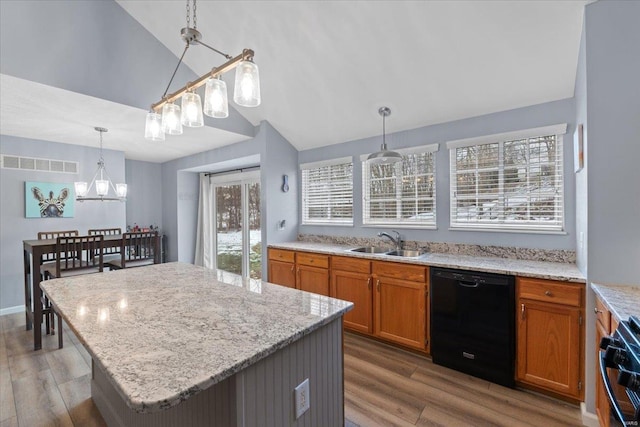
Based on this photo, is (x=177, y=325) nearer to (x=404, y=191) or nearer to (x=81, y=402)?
(x=81, y=402)

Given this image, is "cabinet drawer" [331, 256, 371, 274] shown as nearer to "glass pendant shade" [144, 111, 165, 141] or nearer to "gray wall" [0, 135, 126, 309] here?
"glass pendant shade" [144, 111, 165, 141]

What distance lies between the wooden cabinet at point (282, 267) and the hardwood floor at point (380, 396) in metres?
1.26

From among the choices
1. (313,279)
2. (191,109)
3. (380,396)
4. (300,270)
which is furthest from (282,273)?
(191,109)

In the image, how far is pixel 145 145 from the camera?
461 centimetres

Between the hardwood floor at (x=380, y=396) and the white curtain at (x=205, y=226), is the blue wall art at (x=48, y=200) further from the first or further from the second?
the hardwood floor at (x=380, y=396)

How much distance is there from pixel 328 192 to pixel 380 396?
2623 millimetres

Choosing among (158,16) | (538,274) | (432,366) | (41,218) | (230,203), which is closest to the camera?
(538,274)

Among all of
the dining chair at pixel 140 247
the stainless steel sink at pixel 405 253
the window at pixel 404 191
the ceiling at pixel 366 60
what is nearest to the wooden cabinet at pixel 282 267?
the window at pixel 404 191

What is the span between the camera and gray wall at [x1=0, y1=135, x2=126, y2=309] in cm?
391

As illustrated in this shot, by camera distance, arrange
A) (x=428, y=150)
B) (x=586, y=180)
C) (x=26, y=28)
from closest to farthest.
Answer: (x=586, y=180) < (x=26, y=28) < (x=428, y=150)

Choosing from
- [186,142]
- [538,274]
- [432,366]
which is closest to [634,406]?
[538,274]

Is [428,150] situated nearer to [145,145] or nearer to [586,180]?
[586,180]

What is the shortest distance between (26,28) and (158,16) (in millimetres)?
1069

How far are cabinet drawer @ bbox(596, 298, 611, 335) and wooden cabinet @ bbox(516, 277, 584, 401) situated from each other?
0.18 metres
